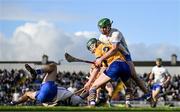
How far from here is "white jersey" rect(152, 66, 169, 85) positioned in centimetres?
2378

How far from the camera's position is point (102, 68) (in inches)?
673

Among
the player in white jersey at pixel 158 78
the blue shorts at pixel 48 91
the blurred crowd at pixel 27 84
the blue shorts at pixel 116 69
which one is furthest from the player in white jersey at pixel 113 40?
the blurred crowd at pixel 27 84

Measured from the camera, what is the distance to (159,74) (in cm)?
2378

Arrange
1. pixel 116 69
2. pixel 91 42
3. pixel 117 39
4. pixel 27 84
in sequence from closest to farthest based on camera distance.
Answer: pixel 117 39
pixel 116 69
pixel 91 42
pixel 27 84

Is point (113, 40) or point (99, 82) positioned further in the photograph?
point (99, 82)

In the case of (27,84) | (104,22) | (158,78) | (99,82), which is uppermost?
(104,22)

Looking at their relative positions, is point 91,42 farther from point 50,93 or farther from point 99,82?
point 50,93

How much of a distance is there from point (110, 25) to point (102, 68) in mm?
1616

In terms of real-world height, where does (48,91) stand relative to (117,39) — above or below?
below

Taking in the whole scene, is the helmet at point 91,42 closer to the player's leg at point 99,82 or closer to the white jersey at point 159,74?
the player's leg at point 99,82

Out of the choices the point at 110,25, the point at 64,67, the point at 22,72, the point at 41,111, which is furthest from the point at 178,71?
the point at 41,111

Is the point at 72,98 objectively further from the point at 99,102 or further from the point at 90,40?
the point at 99,102

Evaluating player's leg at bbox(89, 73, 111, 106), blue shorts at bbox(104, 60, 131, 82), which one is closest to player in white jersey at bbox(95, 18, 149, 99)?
blue shorts at bbox(104, 60, 131, 82)

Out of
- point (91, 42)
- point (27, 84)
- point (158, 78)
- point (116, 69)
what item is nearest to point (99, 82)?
point (116, 69)
